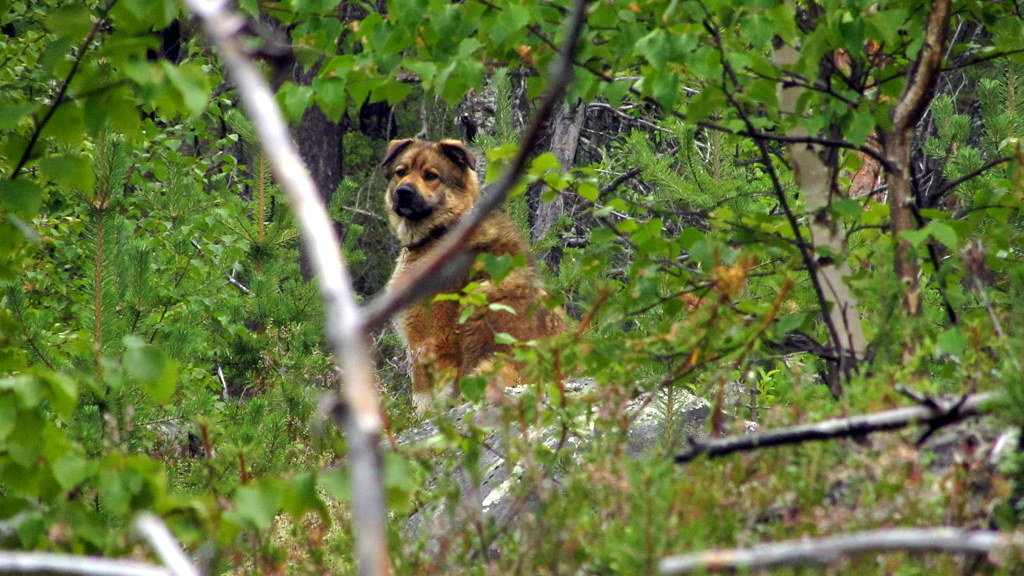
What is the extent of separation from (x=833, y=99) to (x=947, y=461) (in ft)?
4.64

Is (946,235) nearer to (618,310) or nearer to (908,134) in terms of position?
(908,134)

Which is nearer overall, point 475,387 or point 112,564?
point 112,564

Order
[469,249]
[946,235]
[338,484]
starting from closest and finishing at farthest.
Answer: [338,484] < [946,235] < [469,249]

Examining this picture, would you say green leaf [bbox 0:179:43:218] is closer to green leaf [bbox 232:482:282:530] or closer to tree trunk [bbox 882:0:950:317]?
green leaf [bbox 232:482:282:530]

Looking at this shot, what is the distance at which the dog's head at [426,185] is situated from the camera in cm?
942

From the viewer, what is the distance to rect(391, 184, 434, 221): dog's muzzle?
30.8 ft

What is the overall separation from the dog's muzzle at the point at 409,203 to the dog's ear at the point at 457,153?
0.46 metres

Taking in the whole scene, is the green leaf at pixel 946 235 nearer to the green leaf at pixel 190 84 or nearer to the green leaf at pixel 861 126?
the green leaf at pixel 861 126

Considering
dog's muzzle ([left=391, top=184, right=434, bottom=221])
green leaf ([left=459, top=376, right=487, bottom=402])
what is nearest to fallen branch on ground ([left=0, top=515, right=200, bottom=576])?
green leaf ([left=459, top=376, right=487, bottom=402])

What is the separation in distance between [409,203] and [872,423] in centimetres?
744

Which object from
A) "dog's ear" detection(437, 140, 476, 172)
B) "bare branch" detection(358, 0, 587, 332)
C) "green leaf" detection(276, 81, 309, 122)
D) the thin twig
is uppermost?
"dog's ear" detection(437, 140, 476, 172)

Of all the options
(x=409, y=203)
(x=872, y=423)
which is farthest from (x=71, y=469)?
(x=409, y=203)

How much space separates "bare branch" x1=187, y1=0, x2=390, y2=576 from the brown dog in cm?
472

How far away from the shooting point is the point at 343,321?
1275mm
